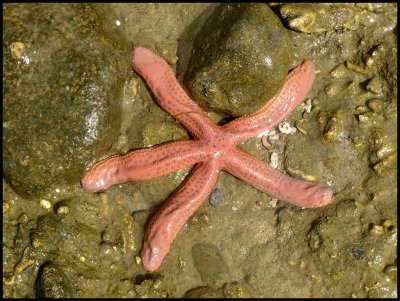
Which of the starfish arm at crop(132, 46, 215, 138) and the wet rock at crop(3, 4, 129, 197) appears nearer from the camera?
the wet rock at crop(3, 4, 129, 197)

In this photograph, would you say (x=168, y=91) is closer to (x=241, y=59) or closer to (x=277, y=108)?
(x=241, y=59)

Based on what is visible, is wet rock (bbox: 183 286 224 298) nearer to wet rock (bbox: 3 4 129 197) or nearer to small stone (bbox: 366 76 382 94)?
wet rock (bbox: 3 4 129 197)

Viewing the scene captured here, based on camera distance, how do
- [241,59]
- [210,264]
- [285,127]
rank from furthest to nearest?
1. [285,127]
2. [210,264]
3. [241,59]

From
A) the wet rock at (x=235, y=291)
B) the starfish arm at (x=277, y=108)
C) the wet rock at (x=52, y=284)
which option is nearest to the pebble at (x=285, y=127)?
the starfish arm at (x=277, y=108)

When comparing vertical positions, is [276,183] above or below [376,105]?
below

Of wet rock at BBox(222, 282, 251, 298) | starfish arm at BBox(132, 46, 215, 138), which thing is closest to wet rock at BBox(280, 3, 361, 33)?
starfish arm at BBox(132, 46, 215, 138)

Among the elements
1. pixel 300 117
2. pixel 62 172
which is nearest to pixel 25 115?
pixel 62 172

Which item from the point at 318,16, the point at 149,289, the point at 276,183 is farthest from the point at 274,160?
the point at 149,289

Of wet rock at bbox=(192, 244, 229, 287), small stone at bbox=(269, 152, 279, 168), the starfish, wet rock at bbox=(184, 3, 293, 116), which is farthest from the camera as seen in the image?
small stone at bbox=(269, 152, 279, 168)

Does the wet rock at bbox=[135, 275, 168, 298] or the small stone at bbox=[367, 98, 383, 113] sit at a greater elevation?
the small stone at bbox=[367, 98, 383, 113]
